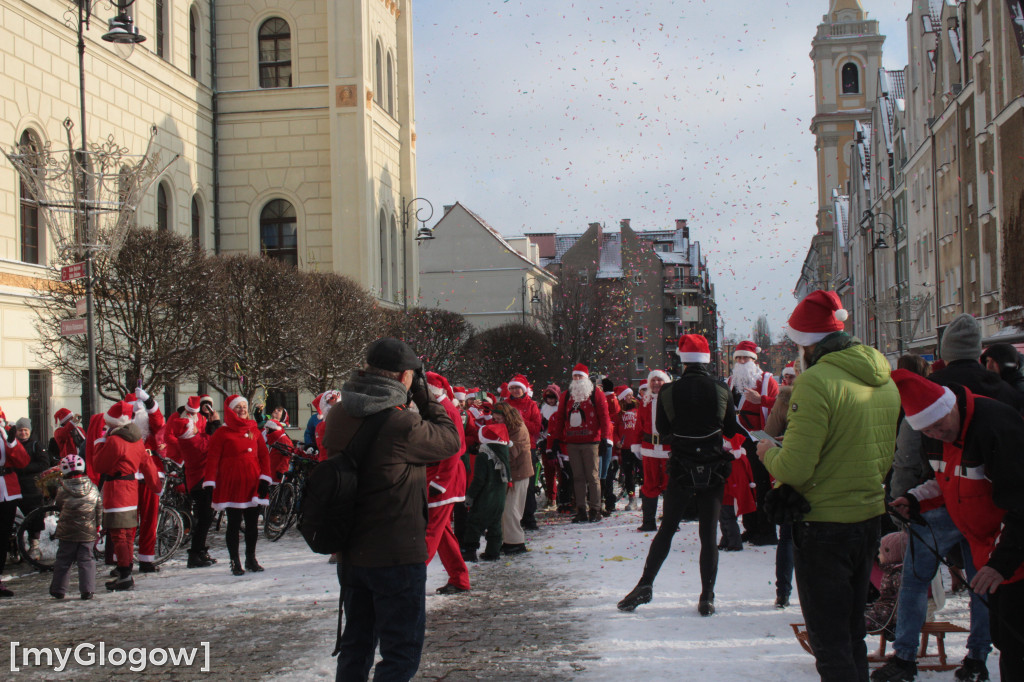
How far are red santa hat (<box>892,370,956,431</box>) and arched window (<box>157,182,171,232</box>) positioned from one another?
30.8 m

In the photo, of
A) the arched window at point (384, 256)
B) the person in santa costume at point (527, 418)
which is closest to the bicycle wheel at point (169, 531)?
the person in santa costume at point (527, 418)

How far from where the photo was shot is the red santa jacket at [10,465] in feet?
36.2

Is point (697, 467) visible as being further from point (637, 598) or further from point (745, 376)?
point (745, 376)

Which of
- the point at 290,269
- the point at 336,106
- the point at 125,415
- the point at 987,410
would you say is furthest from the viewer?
the point at 336,106

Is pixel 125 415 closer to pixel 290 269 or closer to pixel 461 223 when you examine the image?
→ pixel 290 269

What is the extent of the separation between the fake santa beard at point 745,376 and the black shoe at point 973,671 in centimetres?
560

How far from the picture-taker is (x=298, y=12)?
1496 inches

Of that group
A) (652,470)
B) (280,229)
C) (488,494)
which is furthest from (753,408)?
(280,229)

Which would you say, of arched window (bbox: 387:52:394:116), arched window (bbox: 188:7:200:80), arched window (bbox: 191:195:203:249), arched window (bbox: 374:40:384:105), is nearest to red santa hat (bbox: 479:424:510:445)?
arched window (bbox: 191:195:203:249)

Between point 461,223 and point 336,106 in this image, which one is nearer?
point 336,106

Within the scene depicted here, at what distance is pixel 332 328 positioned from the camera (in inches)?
1182

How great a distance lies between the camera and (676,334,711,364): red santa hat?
8.60 m

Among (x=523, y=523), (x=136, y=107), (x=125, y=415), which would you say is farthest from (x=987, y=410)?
(x=136, y=107)

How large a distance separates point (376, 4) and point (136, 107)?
13.1 m
